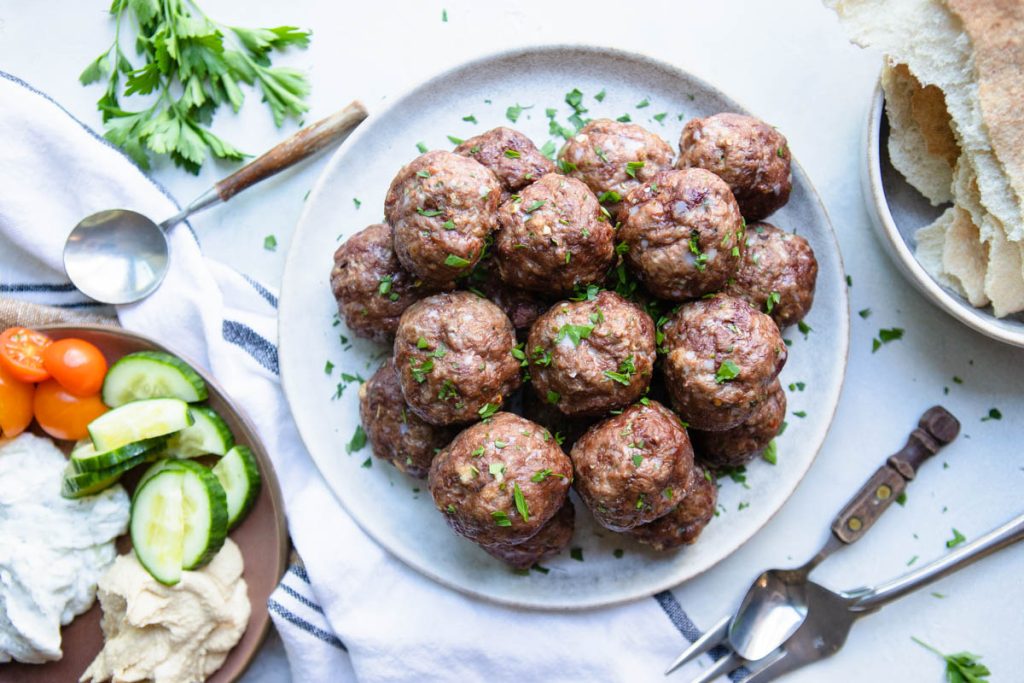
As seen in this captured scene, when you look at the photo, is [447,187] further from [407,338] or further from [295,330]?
[295,330]

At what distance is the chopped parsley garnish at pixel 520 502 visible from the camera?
2.51m

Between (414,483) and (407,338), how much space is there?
0.84m

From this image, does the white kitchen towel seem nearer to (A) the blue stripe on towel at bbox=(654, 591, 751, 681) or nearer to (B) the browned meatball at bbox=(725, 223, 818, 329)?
(A) the blue stripe on towel at bbox=(654, 591, 751, 681)

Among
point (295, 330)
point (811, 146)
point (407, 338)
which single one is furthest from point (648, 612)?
point (811, 146)

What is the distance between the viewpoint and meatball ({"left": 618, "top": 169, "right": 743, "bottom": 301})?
2.58 m

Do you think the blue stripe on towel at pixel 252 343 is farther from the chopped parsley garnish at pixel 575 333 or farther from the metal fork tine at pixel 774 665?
the metal fork tine at pixel 774 665

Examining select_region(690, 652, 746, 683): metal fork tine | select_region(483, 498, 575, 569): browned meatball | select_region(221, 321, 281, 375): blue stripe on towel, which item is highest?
select_region(483, 498, 575, 569): browned meatball

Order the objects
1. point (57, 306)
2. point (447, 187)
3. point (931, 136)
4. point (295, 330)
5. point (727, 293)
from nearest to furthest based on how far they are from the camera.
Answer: point (447, 187), point (727, 293), point (931, 136), point (295, 330), point (57, 306)

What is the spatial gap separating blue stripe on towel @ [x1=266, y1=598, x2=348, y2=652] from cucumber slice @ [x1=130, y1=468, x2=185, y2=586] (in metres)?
0.37

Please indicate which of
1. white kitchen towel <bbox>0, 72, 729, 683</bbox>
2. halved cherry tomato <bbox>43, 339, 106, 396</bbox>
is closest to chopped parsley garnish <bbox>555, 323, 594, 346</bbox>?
white kitchen towel <bbox>0, 72, 729, 683</bbox>

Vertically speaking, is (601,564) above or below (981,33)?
below

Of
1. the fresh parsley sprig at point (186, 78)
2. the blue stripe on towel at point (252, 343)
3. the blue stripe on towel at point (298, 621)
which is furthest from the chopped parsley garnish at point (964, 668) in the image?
the fresh parsley sprig at point (186, 78)

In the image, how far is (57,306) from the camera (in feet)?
11.4

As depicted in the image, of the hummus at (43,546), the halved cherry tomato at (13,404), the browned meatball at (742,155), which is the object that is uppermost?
the browned meatball at (742,155)
